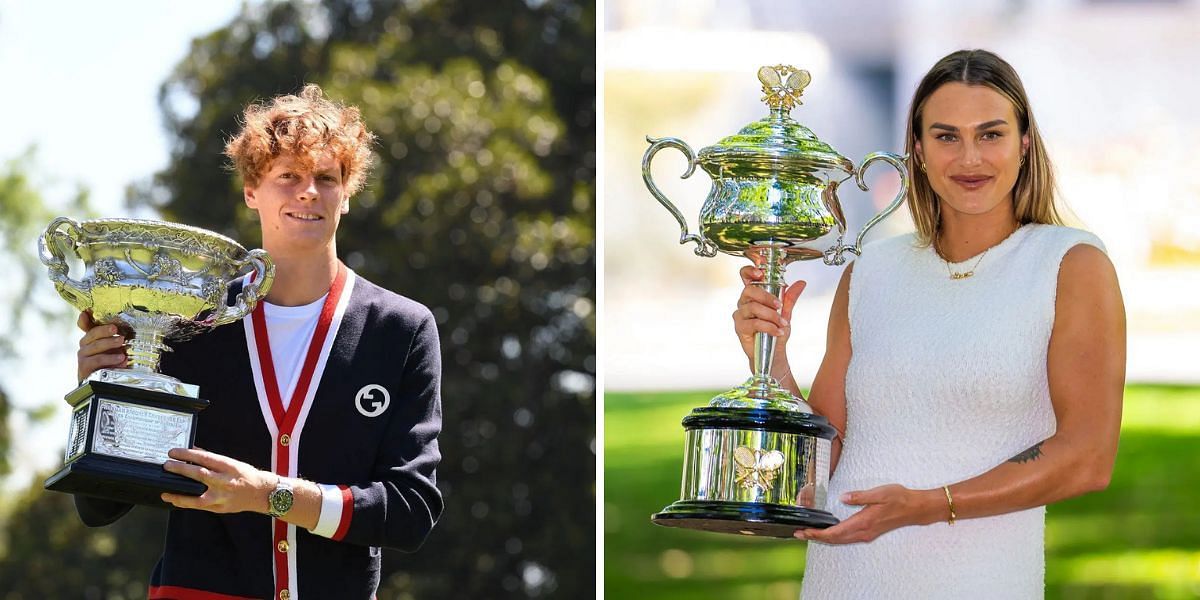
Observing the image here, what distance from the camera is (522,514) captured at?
1182cm

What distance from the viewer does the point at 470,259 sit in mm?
12016

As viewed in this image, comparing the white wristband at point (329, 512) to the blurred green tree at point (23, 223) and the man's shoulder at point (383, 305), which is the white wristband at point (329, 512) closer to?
the man's shoulder at point (383, 305)

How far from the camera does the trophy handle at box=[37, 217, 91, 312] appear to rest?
104 inches

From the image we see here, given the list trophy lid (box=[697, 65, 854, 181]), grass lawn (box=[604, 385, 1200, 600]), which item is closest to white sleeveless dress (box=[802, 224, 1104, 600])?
trophy lid (box=[697, 65, 854, 181])

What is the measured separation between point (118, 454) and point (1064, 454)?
1.39m

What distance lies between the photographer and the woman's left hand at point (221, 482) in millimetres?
2551

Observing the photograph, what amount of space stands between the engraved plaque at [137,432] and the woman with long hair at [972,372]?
0.88 meters

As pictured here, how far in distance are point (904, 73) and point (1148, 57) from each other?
5.09ft

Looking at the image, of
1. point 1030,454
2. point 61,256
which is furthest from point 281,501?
point 1030,454

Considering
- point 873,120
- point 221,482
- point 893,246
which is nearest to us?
point 221,482

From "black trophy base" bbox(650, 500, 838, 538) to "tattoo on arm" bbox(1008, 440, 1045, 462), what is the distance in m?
0.30

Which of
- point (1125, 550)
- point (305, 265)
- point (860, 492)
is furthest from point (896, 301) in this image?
point (1125, 550)

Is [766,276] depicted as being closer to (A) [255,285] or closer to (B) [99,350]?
(A) [255,285]

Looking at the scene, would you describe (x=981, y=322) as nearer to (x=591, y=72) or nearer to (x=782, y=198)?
(x=782, y=198)
